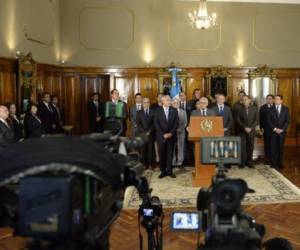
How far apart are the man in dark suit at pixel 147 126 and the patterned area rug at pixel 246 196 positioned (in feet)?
1.27

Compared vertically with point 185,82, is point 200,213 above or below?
below

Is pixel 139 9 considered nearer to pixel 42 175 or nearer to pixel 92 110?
pixel 92 110

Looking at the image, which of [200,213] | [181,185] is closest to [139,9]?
[181,185]

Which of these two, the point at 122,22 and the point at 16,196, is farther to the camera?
the point at 122,22

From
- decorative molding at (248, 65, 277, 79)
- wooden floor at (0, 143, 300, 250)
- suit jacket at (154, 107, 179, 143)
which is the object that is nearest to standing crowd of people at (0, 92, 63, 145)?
wooden floor at (0, 143, 300, 250)

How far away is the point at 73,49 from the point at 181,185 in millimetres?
6399

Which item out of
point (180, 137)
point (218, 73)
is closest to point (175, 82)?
point (218, 73)

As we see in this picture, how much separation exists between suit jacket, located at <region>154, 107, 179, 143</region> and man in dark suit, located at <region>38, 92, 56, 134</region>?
3022 millimetres

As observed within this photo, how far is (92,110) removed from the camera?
1014 cm

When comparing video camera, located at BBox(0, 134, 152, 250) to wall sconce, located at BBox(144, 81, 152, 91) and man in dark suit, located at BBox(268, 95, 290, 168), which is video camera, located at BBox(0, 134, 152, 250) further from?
wall sconce, located at BBox(144, 81, 152, 91)

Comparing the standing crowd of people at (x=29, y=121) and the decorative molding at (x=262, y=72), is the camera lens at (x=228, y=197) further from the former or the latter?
the decorative molding at (x=262, y=72)

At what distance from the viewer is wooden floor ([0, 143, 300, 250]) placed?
3.68 m

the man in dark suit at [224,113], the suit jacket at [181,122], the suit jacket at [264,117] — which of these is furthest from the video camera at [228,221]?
the suit jacket at [264,117]

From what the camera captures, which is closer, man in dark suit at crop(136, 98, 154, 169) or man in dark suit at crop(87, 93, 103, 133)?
man in dark suit at crop(136, 98, 154, 169)
